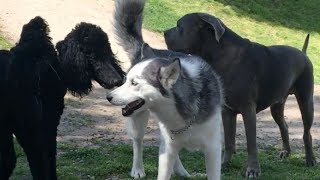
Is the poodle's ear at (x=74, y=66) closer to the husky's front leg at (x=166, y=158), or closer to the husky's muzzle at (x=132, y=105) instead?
the husky's muzzle at (x=132, y=105)

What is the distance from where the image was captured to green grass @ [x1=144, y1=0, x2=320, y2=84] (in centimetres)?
1991

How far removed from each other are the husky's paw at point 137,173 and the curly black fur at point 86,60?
1.26 m

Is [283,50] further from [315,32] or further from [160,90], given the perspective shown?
[315,32]

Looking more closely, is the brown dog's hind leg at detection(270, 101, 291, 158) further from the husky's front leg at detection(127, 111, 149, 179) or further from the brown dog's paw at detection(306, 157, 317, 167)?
the husky's front leg at detection(127, 111, 149, 179)

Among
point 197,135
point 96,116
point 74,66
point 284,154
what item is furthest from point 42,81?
point 96,116

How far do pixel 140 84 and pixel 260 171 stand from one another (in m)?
2.53

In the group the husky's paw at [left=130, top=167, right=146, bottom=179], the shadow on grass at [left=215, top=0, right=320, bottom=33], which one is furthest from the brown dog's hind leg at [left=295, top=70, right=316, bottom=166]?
the shadow on grass at [left=215, top=0, right=320, bottom=33]

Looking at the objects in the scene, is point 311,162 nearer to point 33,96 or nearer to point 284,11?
point 33,96

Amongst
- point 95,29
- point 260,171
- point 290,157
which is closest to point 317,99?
point 290,157

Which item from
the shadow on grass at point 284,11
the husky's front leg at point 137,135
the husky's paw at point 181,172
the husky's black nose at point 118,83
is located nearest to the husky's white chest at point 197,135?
the husky's black nose at point 118,83

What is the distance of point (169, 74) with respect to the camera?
506cm

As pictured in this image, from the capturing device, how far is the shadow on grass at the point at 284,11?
23.1 metres

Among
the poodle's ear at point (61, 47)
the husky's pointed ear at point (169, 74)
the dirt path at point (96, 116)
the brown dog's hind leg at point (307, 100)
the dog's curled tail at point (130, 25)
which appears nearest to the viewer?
the husky's pointed ear at point (169, 74)

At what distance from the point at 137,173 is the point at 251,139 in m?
1.44
